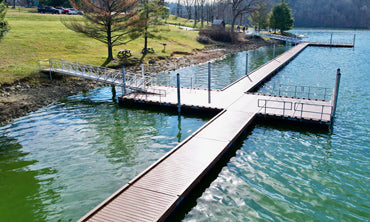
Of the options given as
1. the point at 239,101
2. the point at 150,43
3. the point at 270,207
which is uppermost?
the point at 150,43

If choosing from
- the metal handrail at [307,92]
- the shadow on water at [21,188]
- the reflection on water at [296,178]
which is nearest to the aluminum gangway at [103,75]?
the shadow on water at [21,188]

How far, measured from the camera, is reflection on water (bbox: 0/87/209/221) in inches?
536

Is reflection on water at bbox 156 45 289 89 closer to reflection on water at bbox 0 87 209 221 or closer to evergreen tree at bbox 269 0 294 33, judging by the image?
reflection on water at bbox 0 87 209 221

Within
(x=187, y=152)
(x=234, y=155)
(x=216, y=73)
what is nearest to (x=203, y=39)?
(x=216, y=73)

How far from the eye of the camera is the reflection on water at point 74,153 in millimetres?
13609

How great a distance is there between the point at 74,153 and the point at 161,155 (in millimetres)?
5403

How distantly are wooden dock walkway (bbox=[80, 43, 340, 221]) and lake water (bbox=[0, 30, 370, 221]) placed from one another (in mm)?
997

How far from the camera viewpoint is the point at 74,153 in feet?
59.5

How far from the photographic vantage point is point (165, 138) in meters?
20.4

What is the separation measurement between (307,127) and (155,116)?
11.9m

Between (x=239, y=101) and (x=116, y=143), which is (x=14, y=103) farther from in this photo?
(x=239, y=101)

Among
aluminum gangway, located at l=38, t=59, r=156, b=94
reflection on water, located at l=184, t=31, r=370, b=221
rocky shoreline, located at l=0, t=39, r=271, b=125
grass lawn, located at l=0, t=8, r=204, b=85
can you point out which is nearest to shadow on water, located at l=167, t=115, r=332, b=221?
reflection on water, located at l=184, t=31, r=370, b=221

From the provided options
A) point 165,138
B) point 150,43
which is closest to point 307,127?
point 165,138

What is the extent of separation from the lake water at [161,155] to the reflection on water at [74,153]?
0.05 m
